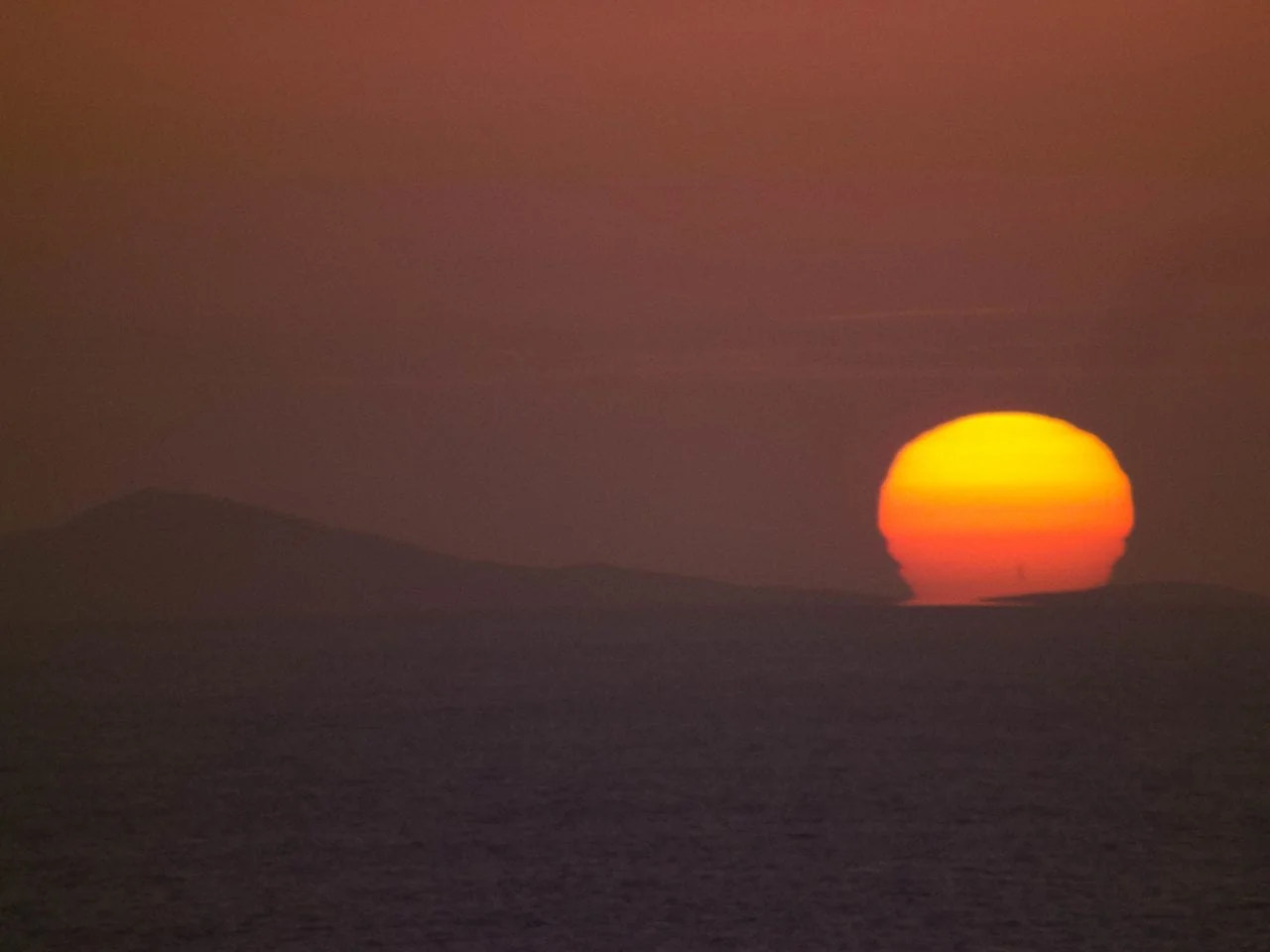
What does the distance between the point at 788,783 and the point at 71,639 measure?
114 metres

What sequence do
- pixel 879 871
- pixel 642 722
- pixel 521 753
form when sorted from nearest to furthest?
pixel 879 871
pixel 521 753
pixel 642 722

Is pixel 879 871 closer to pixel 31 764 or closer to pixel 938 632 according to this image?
pixel 31 764

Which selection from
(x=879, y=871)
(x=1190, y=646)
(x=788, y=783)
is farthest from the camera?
(x=1190, y=646)

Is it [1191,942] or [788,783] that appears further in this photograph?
[788,783]

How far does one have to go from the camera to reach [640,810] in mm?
34562

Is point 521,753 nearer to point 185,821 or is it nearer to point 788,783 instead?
point 788,783

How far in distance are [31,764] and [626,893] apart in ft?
103

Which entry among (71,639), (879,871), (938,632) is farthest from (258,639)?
(879,871)

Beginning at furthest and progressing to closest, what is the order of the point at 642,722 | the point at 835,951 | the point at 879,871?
the point at 642,722, the point at 879,871, the point at 835,951

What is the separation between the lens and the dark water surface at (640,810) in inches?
908

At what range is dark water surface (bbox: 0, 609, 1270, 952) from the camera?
2306cm

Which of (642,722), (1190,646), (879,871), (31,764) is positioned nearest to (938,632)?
(1190,646)

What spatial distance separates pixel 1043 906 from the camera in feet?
79.6

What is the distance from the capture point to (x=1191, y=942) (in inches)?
848
